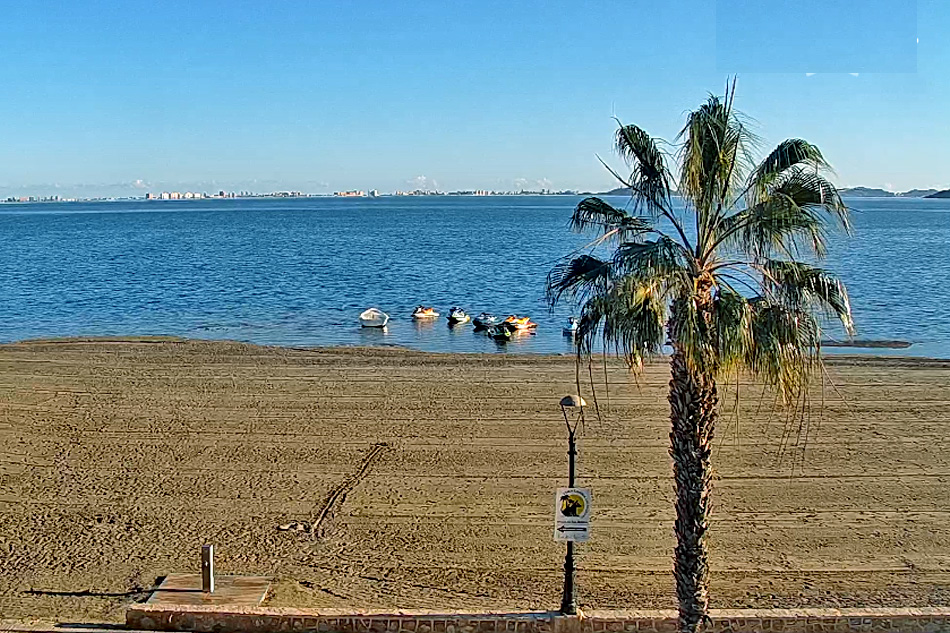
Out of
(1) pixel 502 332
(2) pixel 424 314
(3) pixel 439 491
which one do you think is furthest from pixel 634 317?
(2) pixel 424 314

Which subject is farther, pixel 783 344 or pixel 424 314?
pixel 424 314

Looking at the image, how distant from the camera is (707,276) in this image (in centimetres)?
735

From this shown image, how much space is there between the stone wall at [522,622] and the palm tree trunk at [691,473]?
86 centimetres

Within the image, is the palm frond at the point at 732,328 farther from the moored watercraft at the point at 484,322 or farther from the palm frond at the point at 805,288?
the moored watercraft at the point at 484,322

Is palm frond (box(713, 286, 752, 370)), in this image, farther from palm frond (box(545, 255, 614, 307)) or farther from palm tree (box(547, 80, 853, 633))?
palm frond (box(545, 255, 614, 307))

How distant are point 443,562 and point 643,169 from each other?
19.8 feet

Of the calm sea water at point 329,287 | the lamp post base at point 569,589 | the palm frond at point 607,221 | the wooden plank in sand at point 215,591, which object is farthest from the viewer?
the calm sea water at point 329,287

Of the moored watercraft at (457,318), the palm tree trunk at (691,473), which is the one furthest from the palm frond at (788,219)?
the moored watercraft at (457,318)

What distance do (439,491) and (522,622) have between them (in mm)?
4942

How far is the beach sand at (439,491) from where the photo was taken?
10.8m

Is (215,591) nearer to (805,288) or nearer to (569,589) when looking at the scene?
(569,589)

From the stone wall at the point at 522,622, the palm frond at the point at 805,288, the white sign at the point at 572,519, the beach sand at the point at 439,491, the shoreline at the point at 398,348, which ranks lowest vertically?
the shoreline at the point at 398,348

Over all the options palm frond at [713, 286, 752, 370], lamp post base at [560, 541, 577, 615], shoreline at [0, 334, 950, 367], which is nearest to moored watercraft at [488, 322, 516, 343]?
shoreline at [0, 334, 950, 367]

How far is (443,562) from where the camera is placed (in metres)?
11.4
